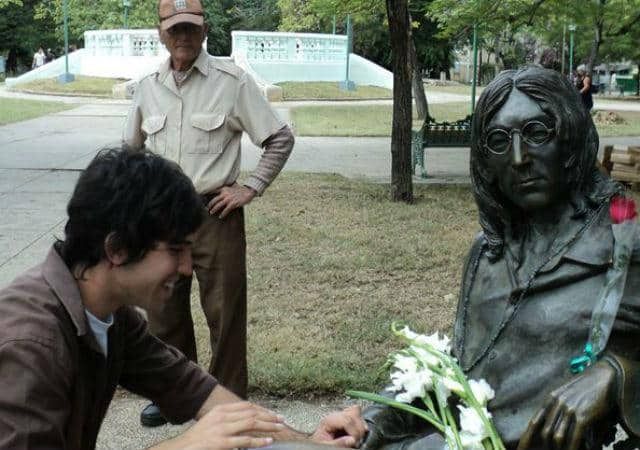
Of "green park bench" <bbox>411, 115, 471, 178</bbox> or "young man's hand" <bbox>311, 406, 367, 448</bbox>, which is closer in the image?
"young man's hand" <bbox>311, 406, 367, 448</bbox>

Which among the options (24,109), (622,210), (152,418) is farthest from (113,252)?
(24,109)

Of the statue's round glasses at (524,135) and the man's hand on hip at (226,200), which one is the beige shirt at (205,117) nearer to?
the man's hand on hip at (226,200)

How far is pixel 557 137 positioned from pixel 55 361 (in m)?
1.23

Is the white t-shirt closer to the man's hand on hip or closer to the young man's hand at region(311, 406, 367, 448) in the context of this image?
the young man's hand at region(311, 406, 367, 448)

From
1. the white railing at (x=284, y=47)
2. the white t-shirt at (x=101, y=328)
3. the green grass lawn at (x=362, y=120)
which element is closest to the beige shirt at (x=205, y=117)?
the white t-shirt at (x=101, y=328)

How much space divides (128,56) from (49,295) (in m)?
35.0

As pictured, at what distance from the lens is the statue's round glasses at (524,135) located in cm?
213

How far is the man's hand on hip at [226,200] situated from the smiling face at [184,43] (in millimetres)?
626

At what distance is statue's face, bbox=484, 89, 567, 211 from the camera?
2.13m

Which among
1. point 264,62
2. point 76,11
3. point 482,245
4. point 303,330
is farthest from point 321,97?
point 482,245

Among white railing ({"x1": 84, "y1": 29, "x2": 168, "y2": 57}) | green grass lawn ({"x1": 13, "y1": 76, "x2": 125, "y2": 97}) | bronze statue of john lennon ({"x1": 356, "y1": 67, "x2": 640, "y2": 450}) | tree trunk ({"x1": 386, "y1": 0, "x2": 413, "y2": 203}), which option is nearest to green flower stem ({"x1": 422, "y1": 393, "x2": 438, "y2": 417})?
bronze statue of john lennon ({"x1": 356, "y1": 67, "x2": 640, "y2": 450})

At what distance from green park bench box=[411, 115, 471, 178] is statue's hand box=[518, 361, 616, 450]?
35.9 feet

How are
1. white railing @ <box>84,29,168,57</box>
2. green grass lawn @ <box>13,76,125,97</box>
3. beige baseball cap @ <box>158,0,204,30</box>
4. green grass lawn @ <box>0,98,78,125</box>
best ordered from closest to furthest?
beige baseball cap @ <box>158,0,204,30</box> < green grass lawn @ <box>0,98,78,125</box> < green grass lawn @ <box>13,76,125,97</box> < white railing @ <box>84,29,168,57</box>

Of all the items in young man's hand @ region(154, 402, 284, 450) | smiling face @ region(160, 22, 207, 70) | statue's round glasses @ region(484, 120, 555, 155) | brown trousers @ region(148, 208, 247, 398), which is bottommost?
brown trousers @ region(148, 208, 247, 398)
